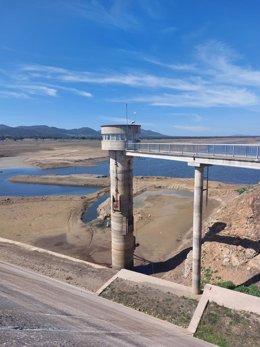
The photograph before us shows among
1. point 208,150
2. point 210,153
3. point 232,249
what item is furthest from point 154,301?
point 208,150

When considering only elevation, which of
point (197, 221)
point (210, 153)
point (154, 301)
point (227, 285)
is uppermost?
point (210, 153)

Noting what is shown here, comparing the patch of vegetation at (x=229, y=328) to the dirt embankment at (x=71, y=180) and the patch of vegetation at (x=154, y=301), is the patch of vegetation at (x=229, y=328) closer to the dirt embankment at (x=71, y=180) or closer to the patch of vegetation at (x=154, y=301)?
the patch of vegetation at (x=154, y=301)

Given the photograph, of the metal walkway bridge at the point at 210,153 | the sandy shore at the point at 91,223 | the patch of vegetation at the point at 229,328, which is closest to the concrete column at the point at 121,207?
the metal walkway bridge at the point at 210,153

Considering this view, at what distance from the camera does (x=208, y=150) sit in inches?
852

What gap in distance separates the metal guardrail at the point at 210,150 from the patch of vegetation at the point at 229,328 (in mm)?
9389

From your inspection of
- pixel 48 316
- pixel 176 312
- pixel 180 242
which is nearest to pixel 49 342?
pixel 48 316

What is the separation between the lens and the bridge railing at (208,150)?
1931cm

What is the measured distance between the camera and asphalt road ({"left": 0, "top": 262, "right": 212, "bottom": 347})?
15742 millimetres

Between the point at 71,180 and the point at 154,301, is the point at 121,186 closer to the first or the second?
the point at 154,301

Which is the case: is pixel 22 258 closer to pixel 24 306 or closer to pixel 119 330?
pixel 24 306

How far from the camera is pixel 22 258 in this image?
97.0 feet

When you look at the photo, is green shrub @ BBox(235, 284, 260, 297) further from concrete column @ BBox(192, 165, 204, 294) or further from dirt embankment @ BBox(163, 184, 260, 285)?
concrete column @ BBox(192, 165, 204, 294)

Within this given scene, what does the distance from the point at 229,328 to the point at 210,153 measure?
10.7 meters

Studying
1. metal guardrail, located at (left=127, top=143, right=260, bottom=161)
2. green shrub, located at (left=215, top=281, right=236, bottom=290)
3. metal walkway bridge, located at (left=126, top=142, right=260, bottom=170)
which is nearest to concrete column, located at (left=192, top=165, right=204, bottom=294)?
metal walkway bridge, located at (left=126, top=142, right=260, bottom=170)
